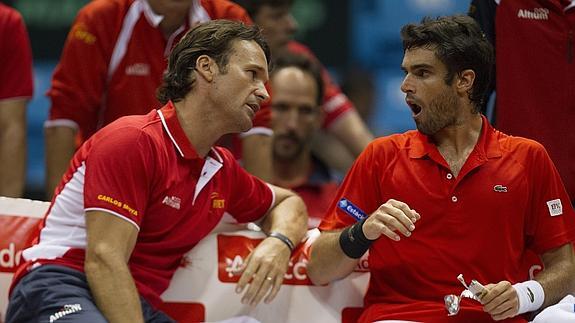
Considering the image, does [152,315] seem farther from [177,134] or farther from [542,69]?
[542,69]

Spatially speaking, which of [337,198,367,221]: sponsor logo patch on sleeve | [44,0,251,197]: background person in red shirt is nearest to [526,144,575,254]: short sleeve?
[337,198,367,221]: sponsor logo patch on sleeve

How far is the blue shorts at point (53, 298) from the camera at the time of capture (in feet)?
14.7

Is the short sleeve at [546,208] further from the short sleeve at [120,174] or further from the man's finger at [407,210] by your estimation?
the short sleeve at [120,174]

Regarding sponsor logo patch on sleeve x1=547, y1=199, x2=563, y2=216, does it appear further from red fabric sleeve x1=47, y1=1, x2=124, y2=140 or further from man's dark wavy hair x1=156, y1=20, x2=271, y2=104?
red fabric sleeve x1=47, y1=1, x2=124, y2=140

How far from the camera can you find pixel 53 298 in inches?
179

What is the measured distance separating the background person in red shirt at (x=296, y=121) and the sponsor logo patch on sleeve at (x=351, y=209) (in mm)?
2143

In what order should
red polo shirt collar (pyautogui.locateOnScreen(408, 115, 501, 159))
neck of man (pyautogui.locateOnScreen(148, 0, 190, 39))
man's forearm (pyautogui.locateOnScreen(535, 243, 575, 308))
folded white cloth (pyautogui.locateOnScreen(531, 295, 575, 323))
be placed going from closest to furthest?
folded white cloth (pyautogui.locateOnScreen(531, 295, 575, 323))
man's forearm (pyautogui.locateOnScreen(535, 243, 575, 308))
red polo shirt collar (pyautogui.locateOnScreen(408, 115, 501, 159))
neck of man (pyautogui.locateOnScreen(148, 0, 190, 39))

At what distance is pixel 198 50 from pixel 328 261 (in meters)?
1.00

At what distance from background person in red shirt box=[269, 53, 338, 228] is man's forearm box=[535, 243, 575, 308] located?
239cm

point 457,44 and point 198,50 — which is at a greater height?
point 457,44

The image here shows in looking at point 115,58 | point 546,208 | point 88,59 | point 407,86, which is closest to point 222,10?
point 115,58

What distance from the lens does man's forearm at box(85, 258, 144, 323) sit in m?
4.46

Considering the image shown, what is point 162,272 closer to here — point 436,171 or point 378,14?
point 436,171

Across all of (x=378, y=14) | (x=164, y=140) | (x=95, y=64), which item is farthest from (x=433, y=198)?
(x=378, y=14)
